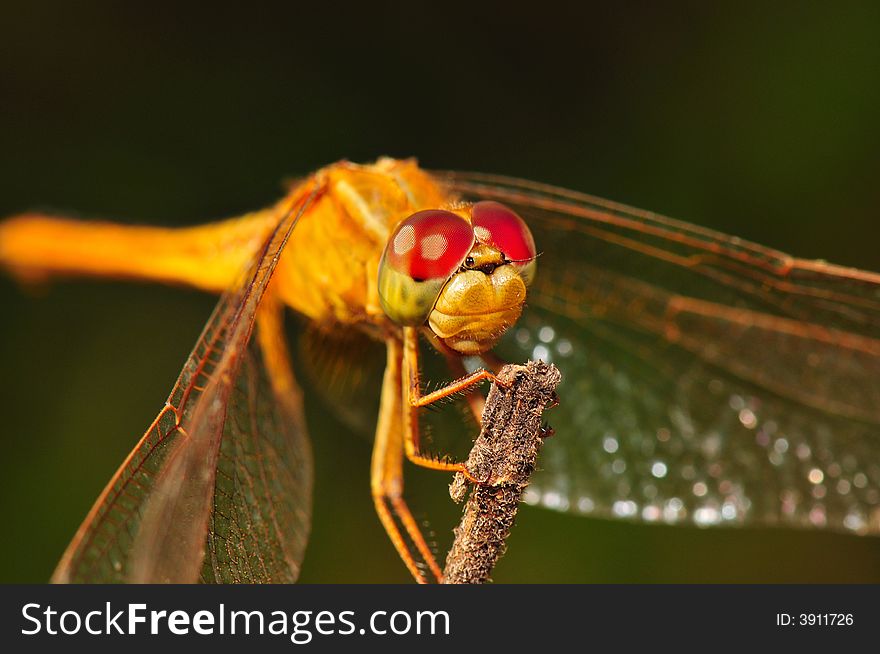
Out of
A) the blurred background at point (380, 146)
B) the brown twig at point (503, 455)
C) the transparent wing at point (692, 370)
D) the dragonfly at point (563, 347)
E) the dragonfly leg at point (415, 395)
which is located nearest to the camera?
the brown twig at point (503, 455)

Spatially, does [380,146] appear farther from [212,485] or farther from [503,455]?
[503,455]

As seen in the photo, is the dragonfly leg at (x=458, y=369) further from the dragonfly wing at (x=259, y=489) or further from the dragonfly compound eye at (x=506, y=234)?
the dragonfly wing at (x=259, y=489)

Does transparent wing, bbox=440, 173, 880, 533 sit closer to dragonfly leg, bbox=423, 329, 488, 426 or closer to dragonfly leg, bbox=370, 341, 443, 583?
dragonfly leg, bbox=423, 329, 488, 426

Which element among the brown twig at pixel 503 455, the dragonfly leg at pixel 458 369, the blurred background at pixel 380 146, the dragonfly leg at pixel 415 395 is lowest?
the brown twig at pixel 503 455

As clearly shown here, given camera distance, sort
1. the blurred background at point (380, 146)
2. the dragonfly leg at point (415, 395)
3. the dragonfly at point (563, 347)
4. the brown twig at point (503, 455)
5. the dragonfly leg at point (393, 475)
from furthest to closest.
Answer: the blurred background at point (380, 146) → the dragonfly leg at point (393, 475) → the dragonfly at point (563, 347) → the dragonfly leg at point (415, 395) → the brown twig at point (503, 455)

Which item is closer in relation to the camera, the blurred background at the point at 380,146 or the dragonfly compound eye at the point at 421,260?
the dragonfly compound eye at the point at 421,260

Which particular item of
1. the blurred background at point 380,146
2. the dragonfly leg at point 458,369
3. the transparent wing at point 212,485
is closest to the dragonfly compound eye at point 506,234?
the dragonfly leg at point 458,369
